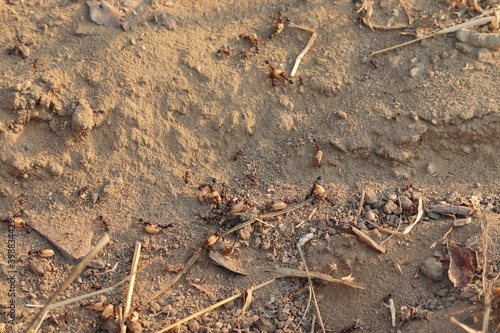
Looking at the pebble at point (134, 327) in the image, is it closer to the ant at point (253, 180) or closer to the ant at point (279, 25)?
the ant at point (253, 180)

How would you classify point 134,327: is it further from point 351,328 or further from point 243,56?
point 243,56

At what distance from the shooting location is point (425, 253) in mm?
4637

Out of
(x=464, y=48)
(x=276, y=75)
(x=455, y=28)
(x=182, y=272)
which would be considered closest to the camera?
(x=182, y=272)

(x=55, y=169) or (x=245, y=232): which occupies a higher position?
(x=55, y=169)

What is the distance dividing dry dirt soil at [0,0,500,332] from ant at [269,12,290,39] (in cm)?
8

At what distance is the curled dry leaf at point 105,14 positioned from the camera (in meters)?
5.53

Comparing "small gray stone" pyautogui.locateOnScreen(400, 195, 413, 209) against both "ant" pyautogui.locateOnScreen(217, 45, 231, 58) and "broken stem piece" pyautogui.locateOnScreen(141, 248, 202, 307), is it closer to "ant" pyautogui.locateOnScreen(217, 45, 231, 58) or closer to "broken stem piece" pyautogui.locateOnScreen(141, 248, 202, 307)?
"broken stem piece" pyautogui.locateOnScreen(141, 248, 202, 307)

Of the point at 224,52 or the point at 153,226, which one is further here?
the point at 224,52

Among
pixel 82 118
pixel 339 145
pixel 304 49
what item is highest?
pixel 304 49

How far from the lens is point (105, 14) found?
555 centimetres

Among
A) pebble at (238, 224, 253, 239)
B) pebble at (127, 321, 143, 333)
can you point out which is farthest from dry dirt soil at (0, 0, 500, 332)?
pebble at (127, 321, 143, 333)

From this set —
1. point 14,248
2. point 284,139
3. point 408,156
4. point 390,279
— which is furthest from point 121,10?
point 390,279

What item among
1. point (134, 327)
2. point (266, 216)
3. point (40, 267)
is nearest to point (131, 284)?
point (134, 327)

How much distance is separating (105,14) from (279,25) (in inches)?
Result: 69.3
